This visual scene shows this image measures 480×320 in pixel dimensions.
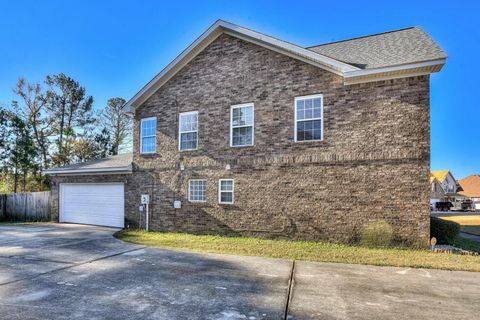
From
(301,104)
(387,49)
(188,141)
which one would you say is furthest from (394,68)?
(188,141)

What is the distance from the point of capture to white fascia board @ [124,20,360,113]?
382 inches

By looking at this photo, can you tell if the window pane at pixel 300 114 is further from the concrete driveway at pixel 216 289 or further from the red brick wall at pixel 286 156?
the concrete driveway at pixel 216 289

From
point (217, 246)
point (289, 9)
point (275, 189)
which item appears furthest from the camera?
point (289, 9)

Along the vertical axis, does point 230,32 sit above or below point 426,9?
below

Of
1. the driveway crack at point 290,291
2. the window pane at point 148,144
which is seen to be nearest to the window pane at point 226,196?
the window pane at point 148,144

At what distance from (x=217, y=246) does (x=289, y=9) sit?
10472mm

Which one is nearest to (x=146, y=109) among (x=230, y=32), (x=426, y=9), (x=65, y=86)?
(x=230, y=32)

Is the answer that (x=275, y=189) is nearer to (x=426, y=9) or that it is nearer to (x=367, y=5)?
(x=367, y=5)

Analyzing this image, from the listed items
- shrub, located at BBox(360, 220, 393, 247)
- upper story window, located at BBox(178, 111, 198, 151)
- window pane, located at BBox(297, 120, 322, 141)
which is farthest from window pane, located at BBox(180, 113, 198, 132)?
shrub, located at BBox(360, 220, 393, 247)

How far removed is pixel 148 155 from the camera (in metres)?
13.1

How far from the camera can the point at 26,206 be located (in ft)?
55.9

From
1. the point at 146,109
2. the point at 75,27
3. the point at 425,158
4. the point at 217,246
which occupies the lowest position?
the point at 217,246

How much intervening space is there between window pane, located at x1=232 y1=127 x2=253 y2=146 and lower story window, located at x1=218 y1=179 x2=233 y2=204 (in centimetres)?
162

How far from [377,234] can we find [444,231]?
2.58m
